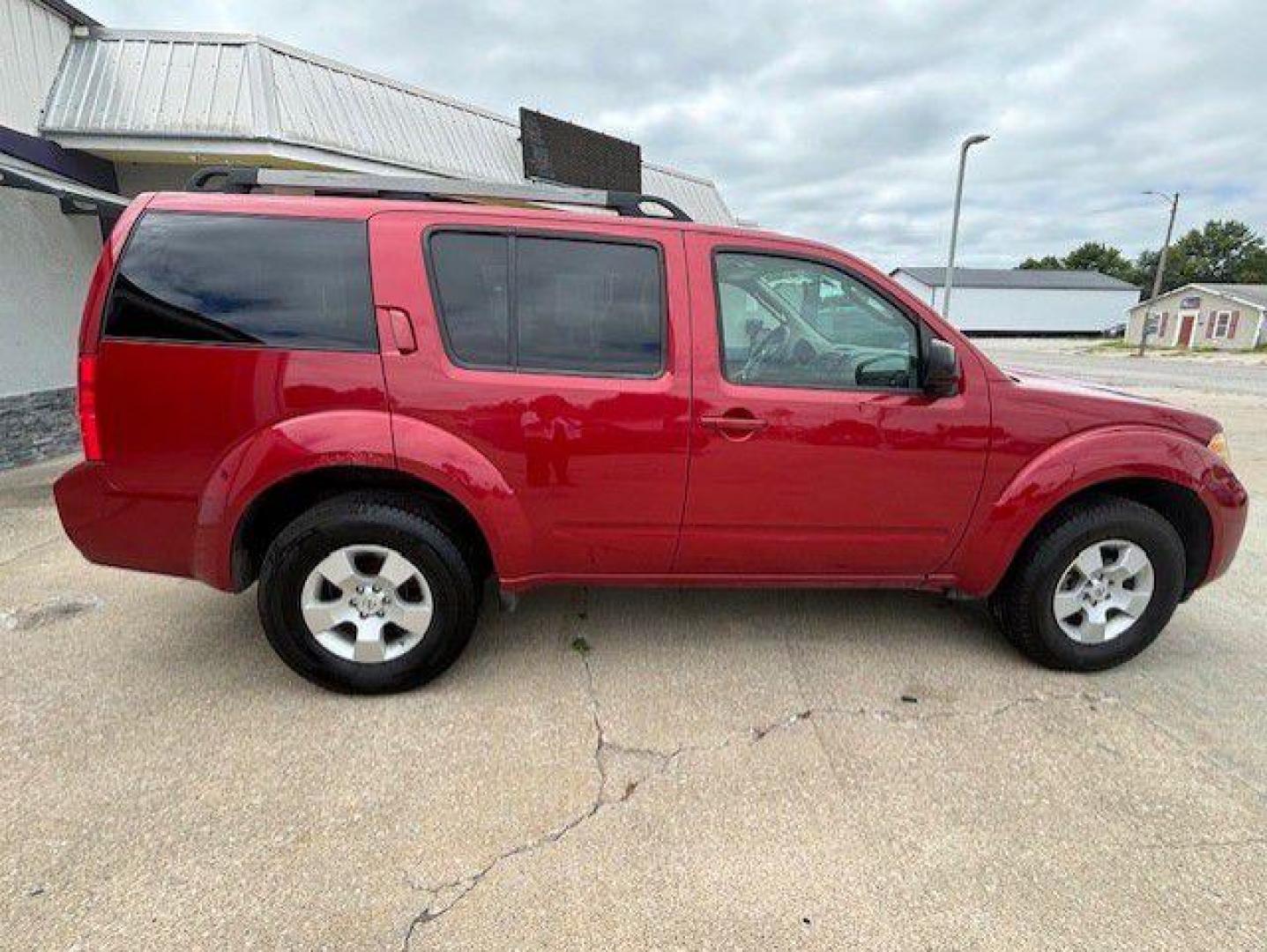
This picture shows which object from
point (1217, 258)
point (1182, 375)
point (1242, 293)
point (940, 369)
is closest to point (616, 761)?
point (940, 369)

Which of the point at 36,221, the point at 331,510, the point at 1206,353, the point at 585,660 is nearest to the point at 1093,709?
the point at 585,660

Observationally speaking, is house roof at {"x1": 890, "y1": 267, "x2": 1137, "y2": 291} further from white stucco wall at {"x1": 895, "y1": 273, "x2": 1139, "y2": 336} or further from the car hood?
the car hood

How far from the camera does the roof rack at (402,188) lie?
285 cm

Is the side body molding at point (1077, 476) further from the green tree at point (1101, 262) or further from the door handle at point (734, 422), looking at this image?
the green tree at point (1101, 262)

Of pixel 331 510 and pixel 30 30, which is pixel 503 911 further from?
pixel 30 30

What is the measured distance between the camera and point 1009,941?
5.98ft

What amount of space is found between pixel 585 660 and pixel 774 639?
93 cm

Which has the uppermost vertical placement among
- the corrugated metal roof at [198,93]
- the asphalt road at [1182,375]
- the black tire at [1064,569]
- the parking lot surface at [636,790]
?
the corrugated metal roof at [198,93]

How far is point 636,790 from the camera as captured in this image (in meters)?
2.37

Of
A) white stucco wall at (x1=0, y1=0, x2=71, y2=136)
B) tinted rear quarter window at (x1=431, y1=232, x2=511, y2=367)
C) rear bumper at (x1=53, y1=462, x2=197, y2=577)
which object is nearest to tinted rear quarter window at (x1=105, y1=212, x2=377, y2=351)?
tinted rear quarter window at (x1=431, y1=232, x2=511, y2=367)

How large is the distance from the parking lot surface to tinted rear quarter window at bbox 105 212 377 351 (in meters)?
1.47

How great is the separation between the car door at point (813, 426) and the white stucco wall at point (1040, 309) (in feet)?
Result: 235

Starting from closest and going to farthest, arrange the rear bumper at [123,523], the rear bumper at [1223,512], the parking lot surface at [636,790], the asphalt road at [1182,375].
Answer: the parking lot surface at [636,790] → the rear bumper at [123,523] → the rear bumper at [1223,512] → the asphalt road at [1182,375]

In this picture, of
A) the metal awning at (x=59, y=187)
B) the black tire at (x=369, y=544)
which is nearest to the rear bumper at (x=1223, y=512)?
the black tire at (x=369, y=544)
